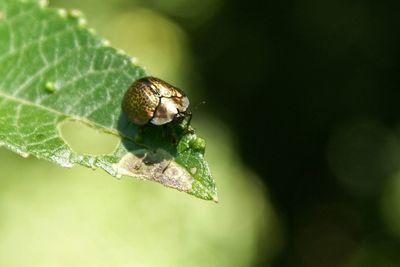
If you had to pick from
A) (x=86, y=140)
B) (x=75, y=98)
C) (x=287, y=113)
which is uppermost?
(x=75, y=98)

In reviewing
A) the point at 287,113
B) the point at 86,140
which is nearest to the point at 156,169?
the point at 86,140

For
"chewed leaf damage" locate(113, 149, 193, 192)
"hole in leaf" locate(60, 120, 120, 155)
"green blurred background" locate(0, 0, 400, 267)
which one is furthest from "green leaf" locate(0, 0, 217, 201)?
"green blurred background" locate(0, 0, 400, 267)

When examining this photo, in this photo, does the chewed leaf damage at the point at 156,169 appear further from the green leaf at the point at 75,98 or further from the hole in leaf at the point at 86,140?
the hole in leaf at the point at 86,140

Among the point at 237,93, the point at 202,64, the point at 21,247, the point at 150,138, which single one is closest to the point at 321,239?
the point at 237,93

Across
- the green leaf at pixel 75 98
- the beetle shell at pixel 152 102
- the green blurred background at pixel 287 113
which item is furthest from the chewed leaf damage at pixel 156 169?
the green blurred background at pixel 287 113

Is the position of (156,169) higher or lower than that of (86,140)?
higher

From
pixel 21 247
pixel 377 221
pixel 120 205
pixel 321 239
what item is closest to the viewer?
pixel 21 247

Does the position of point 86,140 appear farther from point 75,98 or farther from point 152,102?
point 75,98

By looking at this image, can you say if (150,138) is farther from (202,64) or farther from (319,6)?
(319,6)
